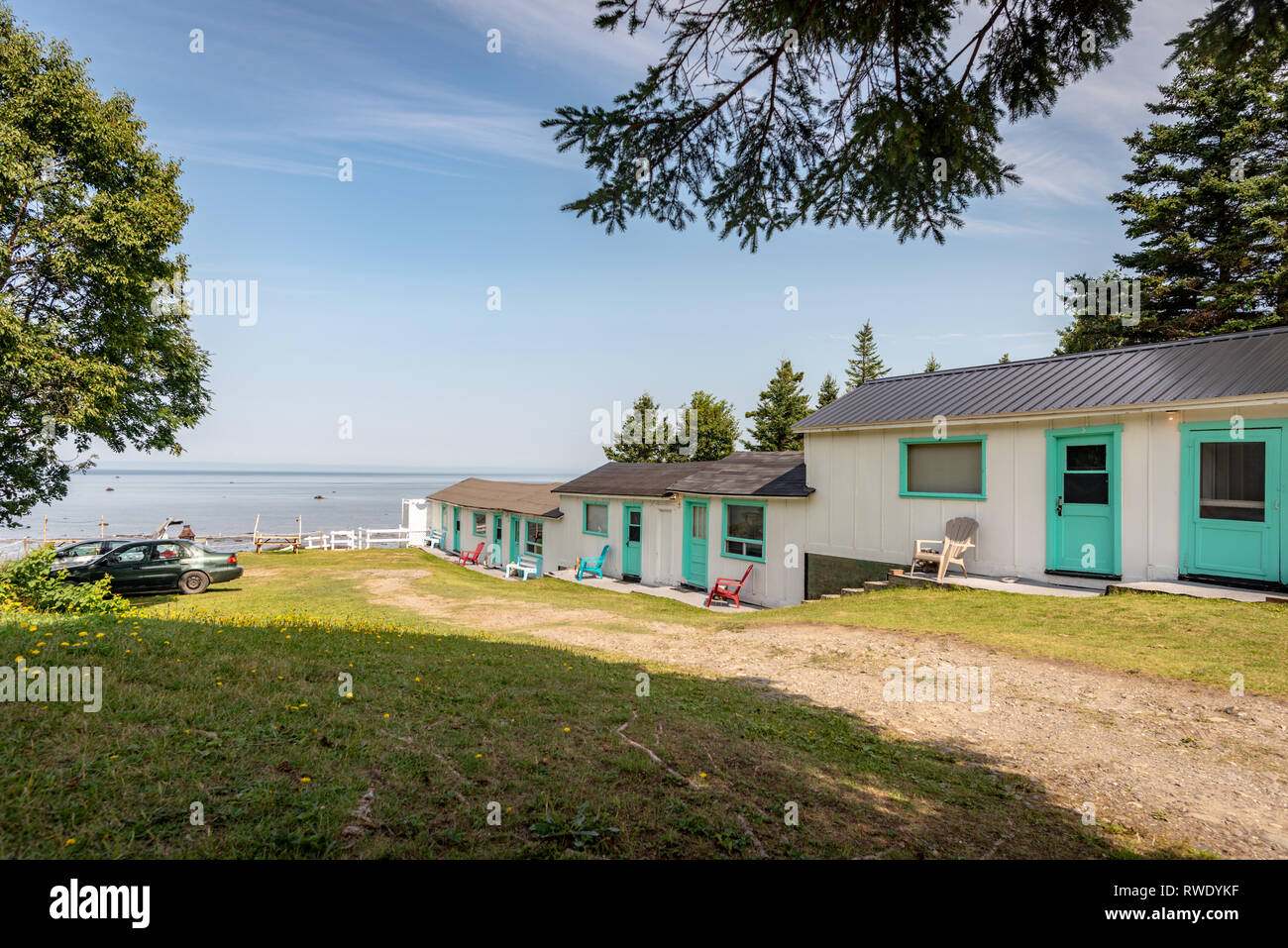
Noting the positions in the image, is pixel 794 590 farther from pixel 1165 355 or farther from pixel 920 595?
pixel 1165 355

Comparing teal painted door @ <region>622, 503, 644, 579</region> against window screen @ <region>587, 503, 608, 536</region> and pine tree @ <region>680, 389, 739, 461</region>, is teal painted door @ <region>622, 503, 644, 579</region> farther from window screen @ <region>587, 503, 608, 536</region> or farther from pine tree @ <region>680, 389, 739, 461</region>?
pine tree @ <region>680, 389, 739, 461</region>

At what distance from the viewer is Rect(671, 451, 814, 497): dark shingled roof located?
55.9 ft

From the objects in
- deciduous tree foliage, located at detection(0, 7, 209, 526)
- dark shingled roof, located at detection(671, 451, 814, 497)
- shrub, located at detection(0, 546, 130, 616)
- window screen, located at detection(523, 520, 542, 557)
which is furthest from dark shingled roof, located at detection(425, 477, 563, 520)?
shrub, located at detection(0, 546, 130, 616)

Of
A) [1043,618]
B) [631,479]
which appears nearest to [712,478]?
[631,479]

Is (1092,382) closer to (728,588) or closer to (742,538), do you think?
(742,538)

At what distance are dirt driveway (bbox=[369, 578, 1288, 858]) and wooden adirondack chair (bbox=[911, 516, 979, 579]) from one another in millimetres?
4287

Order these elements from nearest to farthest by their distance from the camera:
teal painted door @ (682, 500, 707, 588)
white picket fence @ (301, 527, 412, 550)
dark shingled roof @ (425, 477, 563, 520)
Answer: teal painted door @ (682, 500, 707, 588), dark shingled roof @ (425, 477, 563, 520), white picket fence @ (301, 527, 412, 550)

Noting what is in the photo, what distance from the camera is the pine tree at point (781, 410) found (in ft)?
133

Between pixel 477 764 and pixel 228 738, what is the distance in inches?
67.8

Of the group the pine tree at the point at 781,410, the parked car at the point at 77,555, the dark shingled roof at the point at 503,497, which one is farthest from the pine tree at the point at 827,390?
the parked car at the point at 77,555

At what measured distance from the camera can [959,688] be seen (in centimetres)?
660

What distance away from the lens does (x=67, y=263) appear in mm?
13016

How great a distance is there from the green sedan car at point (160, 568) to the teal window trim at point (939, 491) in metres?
19.9
